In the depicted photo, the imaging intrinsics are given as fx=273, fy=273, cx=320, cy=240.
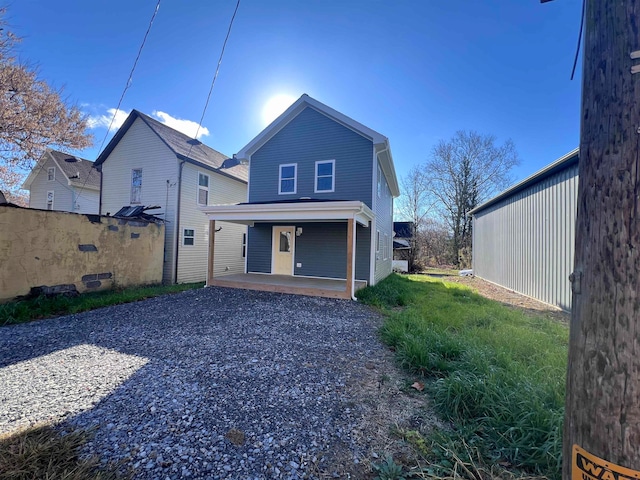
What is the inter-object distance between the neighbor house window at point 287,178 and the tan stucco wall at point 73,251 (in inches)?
213

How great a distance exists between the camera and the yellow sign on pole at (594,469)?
1022 millimetres

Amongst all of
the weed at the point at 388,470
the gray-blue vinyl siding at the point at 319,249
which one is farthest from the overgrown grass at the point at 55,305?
the weed at the point at 388,470

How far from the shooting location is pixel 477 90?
1066 centimetres

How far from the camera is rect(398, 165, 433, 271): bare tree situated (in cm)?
2650

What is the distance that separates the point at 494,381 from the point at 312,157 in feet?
31.4

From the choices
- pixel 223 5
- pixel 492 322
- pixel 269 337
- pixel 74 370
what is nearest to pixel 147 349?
pixel 74 370

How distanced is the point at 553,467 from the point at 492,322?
3.98 m

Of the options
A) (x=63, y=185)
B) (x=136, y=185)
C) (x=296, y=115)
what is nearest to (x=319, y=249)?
(x=296, y=115)

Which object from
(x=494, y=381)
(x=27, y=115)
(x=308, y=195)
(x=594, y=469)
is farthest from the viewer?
(x=308, y=195)

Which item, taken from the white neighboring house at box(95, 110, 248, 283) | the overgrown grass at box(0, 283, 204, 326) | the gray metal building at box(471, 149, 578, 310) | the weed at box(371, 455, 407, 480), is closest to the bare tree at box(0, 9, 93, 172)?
the white neighboring house at box(95, 110, 248, 283)

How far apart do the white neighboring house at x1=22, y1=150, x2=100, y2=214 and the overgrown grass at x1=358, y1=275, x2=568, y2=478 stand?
1991 cm

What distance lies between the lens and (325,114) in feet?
34.9

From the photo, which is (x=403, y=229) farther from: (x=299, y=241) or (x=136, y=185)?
(x=136, y=185)

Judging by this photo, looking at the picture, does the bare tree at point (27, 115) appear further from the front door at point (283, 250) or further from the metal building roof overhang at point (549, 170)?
the metal building roof overhang at point (549, 170)
